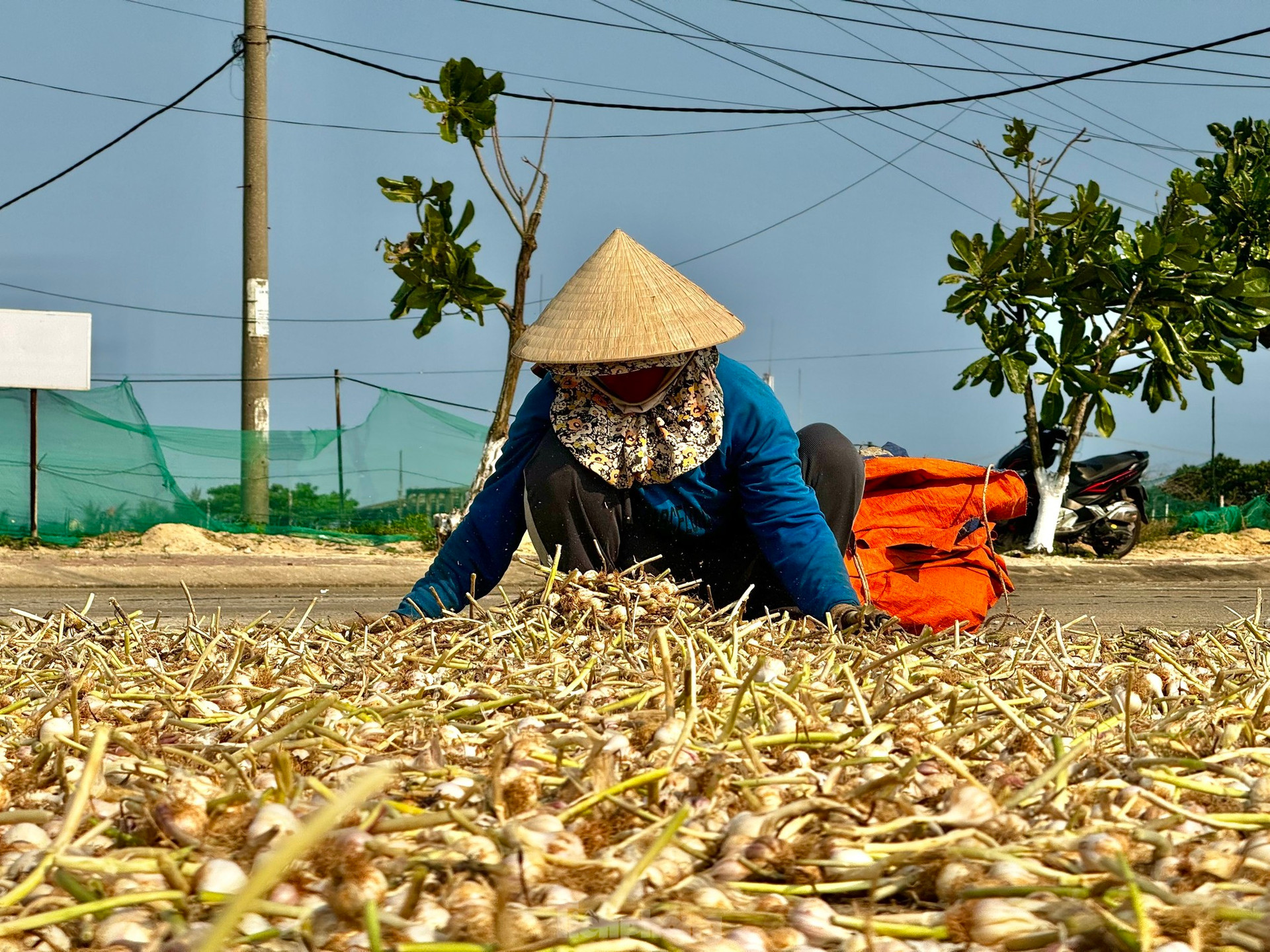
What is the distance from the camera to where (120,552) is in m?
10.2

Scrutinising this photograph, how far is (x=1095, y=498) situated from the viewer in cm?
1180

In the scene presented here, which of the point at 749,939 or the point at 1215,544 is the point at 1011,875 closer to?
the point at 749,939

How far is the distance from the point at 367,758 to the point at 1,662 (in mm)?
1321

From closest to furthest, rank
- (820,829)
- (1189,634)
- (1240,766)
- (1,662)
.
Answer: (820,829)
(1240,766)
(1,662)
(1189,634)

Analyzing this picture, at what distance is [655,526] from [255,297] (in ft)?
32.5

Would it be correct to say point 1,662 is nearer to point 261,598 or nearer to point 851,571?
point 851,571

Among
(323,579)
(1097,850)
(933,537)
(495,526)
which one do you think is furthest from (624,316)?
(323,579)

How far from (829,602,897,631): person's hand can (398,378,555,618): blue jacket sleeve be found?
965 millimetres

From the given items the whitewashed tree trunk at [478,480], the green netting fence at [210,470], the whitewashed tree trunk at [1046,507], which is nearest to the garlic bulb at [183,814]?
the whitewashed tree trunk at [478,480]

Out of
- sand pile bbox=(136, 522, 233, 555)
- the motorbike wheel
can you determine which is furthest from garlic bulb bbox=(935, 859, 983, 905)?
the motorbike wheel

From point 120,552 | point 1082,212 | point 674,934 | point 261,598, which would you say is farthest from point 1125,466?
point 674,934

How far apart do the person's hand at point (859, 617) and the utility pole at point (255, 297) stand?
389 inches

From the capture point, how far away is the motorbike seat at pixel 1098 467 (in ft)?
38.7

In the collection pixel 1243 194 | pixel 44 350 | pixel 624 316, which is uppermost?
pixel 1243 194
